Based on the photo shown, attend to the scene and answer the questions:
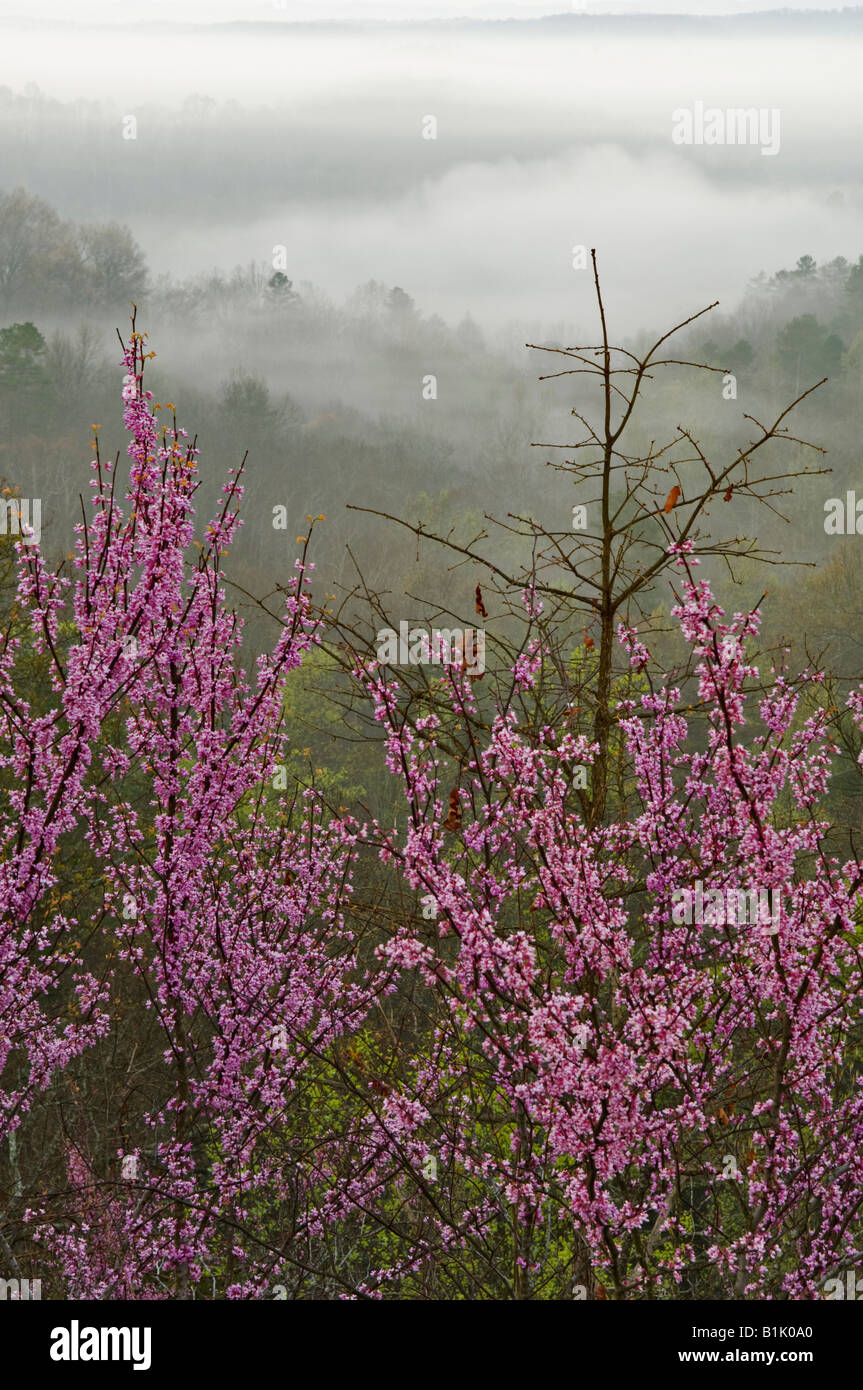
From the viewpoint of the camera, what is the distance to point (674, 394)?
10106 centimetres

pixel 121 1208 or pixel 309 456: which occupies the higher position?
pixel 309 456

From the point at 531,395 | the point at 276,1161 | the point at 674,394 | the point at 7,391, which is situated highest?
the point at 531,395

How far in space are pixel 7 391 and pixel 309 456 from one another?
28.1 meters

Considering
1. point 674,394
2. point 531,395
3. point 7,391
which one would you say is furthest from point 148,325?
point 7,391

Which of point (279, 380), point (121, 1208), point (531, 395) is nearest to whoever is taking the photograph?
point (121, 1208)

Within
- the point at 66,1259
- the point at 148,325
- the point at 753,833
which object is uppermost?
the point at 148,325

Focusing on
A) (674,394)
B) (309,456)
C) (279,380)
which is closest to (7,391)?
(309,456)

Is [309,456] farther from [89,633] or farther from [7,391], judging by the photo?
[89,633]

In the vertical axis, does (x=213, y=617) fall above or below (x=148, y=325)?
below

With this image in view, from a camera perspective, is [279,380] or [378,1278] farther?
[279,380]

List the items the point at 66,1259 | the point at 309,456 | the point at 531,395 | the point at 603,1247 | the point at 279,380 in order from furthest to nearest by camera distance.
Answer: the point at 279,380
the point at 531,395
the point at 309,456
the point at 66,1259
the point at 603,1247

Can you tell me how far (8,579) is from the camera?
19.9m

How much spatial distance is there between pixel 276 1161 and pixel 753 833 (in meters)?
5.01

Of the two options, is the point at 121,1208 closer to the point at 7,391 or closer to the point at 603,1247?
the point at 603,1247
